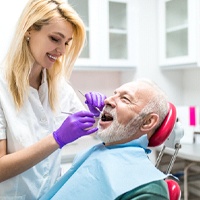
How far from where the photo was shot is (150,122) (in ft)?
4.53

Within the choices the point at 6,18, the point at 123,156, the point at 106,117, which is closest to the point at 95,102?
the point at 106,117

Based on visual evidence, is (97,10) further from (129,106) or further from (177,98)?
(129,106)

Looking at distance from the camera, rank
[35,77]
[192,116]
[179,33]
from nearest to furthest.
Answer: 1. [35,77]
2. [192,116]
3. [179,33]

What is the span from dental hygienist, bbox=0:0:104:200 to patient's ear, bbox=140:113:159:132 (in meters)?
0.23

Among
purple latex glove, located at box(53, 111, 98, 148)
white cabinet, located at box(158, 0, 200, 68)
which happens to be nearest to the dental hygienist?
purple latex glove, located at box(53, 111, 98, 148)

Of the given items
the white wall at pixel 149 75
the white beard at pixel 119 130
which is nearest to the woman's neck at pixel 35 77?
the white beard at pixel 119 130

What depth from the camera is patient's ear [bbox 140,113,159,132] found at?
137cm

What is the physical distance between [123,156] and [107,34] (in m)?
1.89

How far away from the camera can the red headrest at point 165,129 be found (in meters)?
1.31

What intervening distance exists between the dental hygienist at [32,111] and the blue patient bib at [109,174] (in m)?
0.12

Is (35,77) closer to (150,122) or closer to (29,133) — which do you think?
(29,133)

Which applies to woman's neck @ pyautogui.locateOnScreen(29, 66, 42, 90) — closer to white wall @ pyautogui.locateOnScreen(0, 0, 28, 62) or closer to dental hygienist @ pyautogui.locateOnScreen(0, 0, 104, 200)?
dental hygienist @ pyautogui.locateOnScreen(0, 0, 104, 200)

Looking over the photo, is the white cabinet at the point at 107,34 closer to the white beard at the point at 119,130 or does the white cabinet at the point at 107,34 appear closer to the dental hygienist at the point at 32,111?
the dental hygienist at the point at 32,111

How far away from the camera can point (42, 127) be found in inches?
Result: 59.2
